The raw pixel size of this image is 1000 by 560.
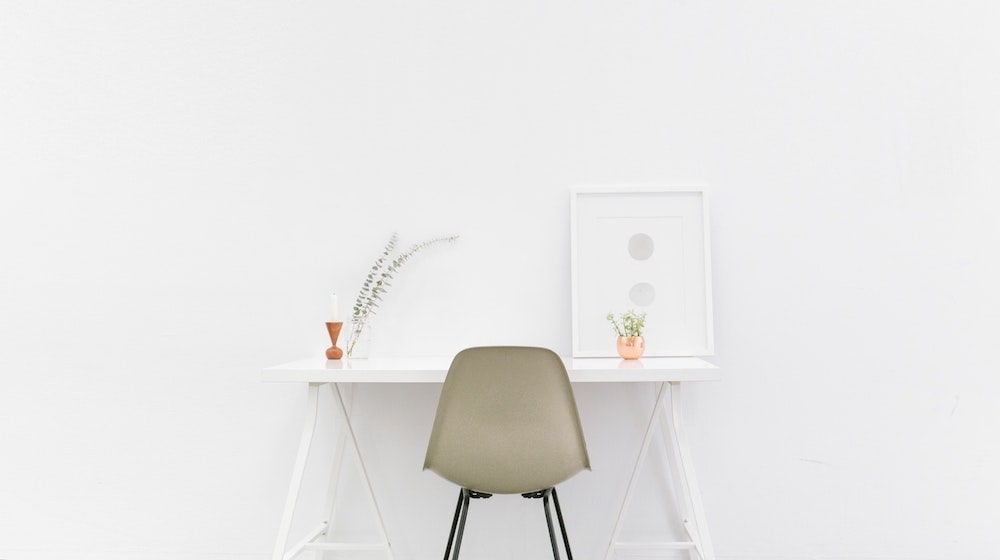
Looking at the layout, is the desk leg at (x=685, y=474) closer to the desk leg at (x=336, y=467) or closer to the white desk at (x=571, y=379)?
the white desk at (x=571, y=379)

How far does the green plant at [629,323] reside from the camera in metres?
2.18

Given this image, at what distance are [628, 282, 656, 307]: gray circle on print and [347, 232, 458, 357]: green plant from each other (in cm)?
66

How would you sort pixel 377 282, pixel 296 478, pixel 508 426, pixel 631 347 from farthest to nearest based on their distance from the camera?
1. pixel 377 282
2. pixel 631 347
3. pixel 296 478
4. pixel 508 426

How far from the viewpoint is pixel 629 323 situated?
2211 millimetres

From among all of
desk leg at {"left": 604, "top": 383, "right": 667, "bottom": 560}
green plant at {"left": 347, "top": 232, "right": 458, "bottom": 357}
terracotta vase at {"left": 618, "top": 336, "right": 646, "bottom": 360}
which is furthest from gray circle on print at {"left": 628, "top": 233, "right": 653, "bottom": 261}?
green plant at {"left": 347, "top": 232, "right": 458, "bottom": 357}

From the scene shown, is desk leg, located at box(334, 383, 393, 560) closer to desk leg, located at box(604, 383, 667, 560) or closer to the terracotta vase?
desk leg, located at box(604, 383, 667, 560)

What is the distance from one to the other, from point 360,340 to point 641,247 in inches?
40.7

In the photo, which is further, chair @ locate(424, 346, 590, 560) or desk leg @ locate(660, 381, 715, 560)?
desk leg @ locate(660, 381, 715, 560)

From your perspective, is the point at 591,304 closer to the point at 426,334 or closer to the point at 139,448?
the point at 426,334

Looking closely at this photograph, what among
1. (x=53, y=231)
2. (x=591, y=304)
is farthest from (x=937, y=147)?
(x=53, y=231)

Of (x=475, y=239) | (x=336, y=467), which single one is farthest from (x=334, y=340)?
(x=475, y=239)

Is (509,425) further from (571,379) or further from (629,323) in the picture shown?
(629,323)

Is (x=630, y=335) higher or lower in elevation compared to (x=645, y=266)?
lower

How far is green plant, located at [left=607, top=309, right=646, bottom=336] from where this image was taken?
7.14 feet
